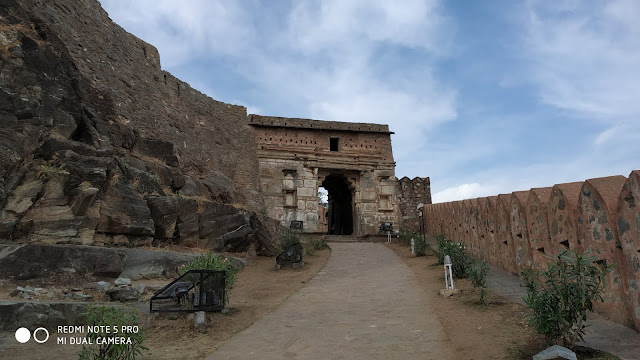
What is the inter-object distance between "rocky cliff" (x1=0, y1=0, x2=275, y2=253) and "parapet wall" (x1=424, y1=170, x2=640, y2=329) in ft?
26.4

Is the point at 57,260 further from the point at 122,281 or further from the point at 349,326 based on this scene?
the point at 349,326

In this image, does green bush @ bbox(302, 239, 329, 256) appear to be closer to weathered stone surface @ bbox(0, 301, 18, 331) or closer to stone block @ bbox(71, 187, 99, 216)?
stone block @ bbox(71, 187, 99, 216)

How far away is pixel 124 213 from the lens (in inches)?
368

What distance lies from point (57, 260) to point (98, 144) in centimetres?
355

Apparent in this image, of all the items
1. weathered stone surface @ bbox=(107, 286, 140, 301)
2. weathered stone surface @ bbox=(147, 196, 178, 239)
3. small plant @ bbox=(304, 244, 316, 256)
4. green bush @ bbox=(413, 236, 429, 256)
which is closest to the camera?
weathered stone surface @ bbox=(107, 286, 140, 301)

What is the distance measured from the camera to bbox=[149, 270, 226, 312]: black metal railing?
21.6ft

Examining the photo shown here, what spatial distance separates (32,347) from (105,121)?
747 centimetres

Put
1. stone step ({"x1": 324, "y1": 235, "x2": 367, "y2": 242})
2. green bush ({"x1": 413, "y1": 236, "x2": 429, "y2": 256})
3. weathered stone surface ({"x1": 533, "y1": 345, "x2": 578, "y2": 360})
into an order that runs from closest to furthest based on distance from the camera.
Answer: weathered stone surface ({"x1": 533, "y1": 345, "x2": 578, "y2": 360}) → green bush ({"x1": 413, "y1": 236, "x2": 429, "y2": 256}) → stone step ({"x1": 324, "y1": 235, "x2": 367, "y2": 242})

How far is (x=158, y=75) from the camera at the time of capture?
51.8 ft

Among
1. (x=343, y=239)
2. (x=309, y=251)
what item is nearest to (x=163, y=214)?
(x=309, y=251)

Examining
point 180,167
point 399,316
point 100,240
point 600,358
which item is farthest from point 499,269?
point 180,167

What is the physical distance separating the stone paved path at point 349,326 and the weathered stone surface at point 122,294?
7.96 ft

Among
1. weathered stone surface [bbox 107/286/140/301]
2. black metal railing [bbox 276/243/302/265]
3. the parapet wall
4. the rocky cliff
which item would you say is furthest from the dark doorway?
weathered stone surface [bbox 107/286/140/301]

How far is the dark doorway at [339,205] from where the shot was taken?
28.1 meters
